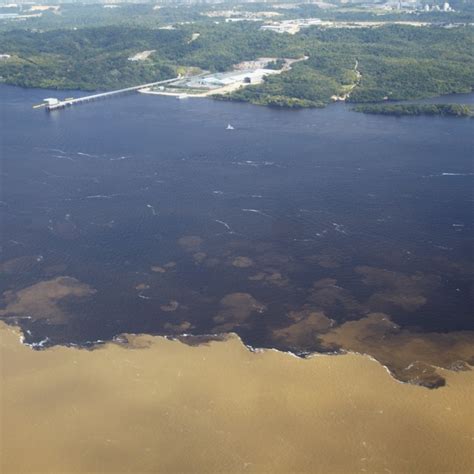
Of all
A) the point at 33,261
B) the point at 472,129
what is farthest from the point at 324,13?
the point at 33,261

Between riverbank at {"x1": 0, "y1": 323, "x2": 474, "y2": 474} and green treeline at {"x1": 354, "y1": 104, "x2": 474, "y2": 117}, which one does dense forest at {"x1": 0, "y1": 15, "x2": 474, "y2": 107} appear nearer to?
green treeline at {"x1": 354, "y1": 104, "x2": 474, "y2": 117}

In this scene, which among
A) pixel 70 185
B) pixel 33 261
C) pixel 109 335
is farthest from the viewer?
pixel 70 185

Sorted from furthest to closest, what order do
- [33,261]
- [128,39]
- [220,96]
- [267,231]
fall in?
[128,39] < [220,96] < [267,231] < [33,261]

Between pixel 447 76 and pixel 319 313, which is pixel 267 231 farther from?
pixel 447 76

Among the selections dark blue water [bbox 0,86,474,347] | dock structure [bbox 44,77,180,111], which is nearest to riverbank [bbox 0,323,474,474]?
dark blue water [bbox 0,86,474,347]

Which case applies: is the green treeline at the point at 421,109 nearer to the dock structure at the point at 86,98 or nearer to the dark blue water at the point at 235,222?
the dark blue water at the point at 235,222

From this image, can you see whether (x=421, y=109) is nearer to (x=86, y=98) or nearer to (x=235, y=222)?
(x=235, y=222)

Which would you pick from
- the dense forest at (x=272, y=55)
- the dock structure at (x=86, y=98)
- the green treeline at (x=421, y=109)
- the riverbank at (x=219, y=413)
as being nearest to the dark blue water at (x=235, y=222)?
the green treeline at (x=421, y=109)
